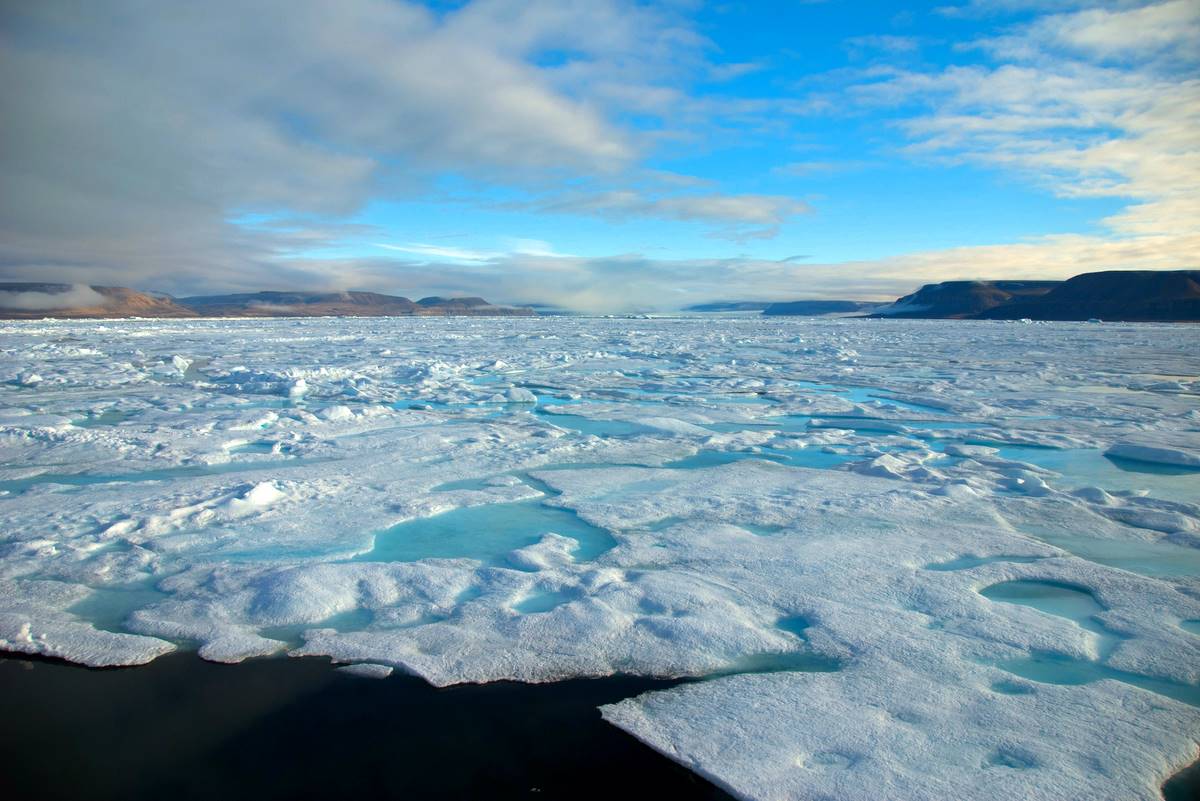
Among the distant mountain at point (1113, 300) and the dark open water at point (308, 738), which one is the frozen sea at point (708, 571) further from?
the distant mountain at point (1113, 300)

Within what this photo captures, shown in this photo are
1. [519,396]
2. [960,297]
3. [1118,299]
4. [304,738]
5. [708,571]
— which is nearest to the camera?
[304,738]

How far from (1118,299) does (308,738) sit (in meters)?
115

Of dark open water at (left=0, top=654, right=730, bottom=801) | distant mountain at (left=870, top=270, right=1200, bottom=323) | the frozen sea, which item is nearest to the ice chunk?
the frozen sea

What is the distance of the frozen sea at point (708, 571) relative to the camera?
8.04ft

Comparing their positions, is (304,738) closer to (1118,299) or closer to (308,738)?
(308,738)

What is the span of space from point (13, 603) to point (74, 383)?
1137 cm

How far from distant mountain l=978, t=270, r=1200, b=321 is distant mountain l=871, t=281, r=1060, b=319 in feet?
40.8

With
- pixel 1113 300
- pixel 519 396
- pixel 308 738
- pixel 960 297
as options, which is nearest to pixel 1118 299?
pixel 1113 300

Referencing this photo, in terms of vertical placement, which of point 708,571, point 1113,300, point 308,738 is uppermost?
point 1113,300

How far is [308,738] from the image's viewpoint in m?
2.45

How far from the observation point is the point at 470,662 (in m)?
2.89

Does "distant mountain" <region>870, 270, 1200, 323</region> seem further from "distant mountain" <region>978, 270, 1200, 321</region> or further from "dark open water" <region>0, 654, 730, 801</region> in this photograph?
"dark open water" <region>0, 654, 730, 801</region>

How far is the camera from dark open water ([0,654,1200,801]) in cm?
221

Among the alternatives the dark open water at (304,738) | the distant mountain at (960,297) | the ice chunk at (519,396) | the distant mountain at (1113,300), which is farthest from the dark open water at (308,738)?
the distant mountain at (960,297)
